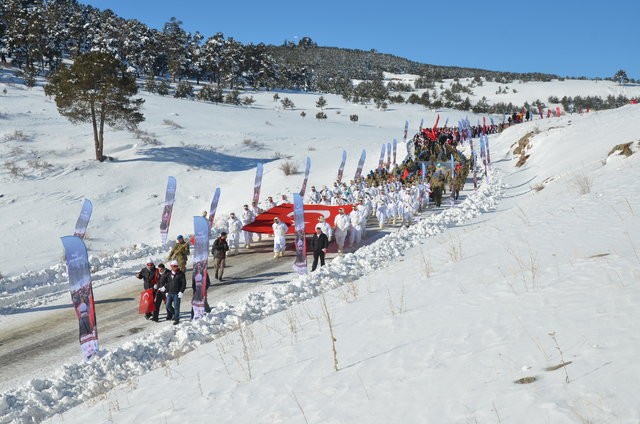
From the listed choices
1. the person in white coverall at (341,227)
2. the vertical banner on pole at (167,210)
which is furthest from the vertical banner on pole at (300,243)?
the vertical banner on pole at (167,210)

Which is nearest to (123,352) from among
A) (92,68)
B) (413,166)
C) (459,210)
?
(459,210)

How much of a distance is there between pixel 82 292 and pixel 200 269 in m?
2.73

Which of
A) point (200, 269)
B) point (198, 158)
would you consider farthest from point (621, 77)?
point (200, 269)

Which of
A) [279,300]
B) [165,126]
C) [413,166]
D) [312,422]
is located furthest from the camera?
[165,126]

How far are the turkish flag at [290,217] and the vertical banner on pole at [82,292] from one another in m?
10.1

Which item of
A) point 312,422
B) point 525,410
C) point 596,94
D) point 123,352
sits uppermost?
point 596,94

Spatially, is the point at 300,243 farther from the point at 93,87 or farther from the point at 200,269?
the point at 93,87

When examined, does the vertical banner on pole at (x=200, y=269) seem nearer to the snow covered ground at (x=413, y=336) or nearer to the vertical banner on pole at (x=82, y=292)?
the snow covered ground at (x=413, y=336)

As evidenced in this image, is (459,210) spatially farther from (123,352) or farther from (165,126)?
(165,126)

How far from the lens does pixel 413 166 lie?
33062mm

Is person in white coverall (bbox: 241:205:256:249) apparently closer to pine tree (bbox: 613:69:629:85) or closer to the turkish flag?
the turkish flag

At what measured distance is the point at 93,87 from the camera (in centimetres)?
3484

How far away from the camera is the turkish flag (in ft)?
66.3

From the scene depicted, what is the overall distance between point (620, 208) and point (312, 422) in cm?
1043
